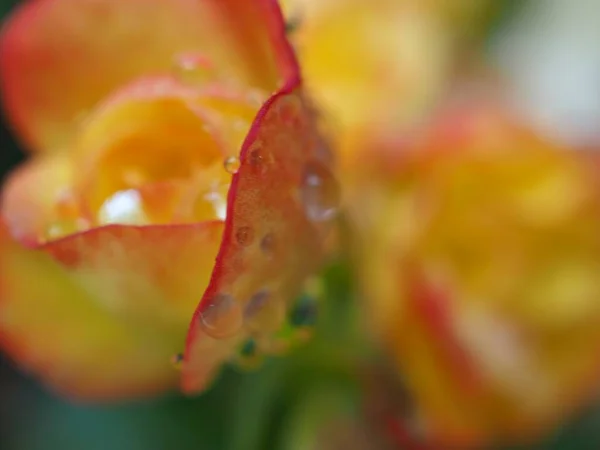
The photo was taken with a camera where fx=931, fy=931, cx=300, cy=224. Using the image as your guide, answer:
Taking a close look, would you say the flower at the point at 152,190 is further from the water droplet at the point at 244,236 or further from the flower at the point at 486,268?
the flower at the point at 486,268

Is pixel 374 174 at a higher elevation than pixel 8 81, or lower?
lower

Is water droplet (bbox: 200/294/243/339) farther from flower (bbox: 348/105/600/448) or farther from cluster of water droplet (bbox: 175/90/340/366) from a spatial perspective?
flower (bbox: 348/105/600/448)

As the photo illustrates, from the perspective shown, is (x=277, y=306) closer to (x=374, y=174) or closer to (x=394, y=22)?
(x=374, y=174)

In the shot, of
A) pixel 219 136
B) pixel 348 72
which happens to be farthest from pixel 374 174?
pixel 219 136

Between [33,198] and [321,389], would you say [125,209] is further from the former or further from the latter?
[321,389]

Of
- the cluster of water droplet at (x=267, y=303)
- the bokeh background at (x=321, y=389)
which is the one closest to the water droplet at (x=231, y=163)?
the cluster of water droplet at (x=267, y=303)

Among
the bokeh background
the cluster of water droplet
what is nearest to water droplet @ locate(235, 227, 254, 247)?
the cluster of water droplet
